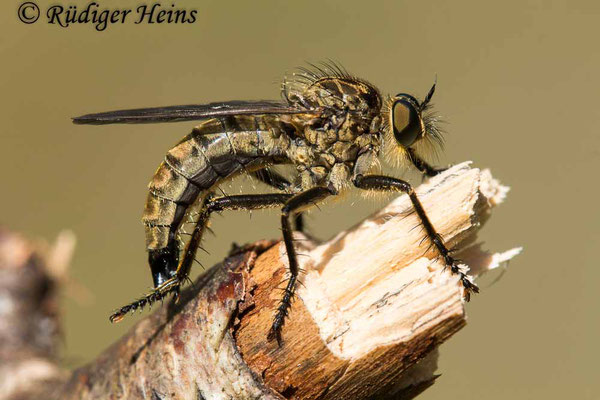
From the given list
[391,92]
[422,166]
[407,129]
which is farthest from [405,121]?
[391,92]

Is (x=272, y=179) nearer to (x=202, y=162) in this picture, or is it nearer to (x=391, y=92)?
(x=202, y=162)

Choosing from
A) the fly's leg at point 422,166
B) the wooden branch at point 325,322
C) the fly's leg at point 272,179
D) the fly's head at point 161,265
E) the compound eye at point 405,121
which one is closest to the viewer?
the wooden branch at point 325,322

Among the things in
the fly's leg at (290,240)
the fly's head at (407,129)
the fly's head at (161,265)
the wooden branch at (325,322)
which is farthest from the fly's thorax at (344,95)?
the fly's head at (161,265)

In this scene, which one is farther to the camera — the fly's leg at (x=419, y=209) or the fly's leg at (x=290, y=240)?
the fly's leg at (x=419, y=209)

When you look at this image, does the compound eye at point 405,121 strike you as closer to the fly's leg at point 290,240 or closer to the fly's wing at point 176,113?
the fly's leg at point 290,240

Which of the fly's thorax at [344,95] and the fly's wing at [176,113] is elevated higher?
the fly's wing at [176,113]

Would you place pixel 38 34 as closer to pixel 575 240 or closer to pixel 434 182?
pixel 575 240

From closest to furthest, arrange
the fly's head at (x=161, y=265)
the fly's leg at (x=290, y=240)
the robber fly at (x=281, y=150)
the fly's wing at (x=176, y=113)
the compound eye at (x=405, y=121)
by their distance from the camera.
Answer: the fly's leg at (x=290, y=240)
the fly's wing at (x=176, y=113)
the robber fly at (x=281, y=150)
the fly's head at (x=161, y=265)
the compound eye at (x=405, y=121)

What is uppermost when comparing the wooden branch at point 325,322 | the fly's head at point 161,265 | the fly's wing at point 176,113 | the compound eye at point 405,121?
the fly's wing at point 176,113
